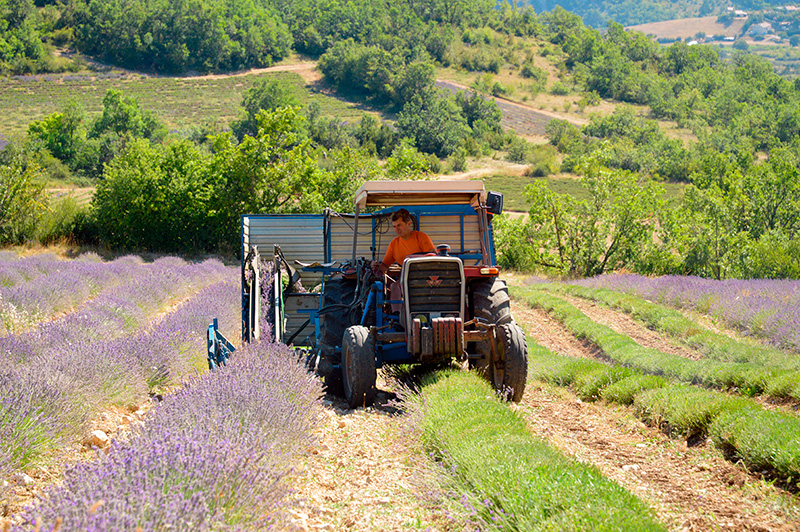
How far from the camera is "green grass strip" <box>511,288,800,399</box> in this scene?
7754mm

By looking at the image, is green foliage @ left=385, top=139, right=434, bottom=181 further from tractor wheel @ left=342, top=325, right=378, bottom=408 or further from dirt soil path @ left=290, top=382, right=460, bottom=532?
dirt soil path @ left=290, top=382, right=460, bottom=532

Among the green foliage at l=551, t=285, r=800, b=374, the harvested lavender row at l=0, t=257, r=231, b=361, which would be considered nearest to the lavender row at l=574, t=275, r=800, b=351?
the green foliage at l=551, t=285, r=800, b=374

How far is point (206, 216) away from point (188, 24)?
8895cm

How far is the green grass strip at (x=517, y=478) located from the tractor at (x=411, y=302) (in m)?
1.03

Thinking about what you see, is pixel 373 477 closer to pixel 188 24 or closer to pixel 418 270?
pixel 418 270

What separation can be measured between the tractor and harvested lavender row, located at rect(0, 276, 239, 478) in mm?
1021

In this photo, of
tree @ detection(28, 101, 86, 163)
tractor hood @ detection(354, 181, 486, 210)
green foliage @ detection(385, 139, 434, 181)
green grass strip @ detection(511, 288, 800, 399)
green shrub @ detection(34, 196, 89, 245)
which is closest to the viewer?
tractor hood @ detection(354, 181, 486, 210)

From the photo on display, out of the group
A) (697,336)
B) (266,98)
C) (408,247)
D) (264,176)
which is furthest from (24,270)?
(266,98)

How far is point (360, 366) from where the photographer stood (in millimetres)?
6449

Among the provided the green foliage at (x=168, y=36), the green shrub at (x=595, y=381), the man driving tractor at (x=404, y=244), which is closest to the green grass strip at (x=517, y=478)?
the man driving tractor at (x=404, y=244)

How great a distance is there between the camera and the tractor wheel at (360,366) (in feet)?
21.2

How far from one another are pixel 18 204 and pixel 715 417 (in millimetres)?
30285

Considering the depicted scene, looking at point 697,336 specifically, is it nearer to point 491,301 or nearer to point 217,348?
point 491,301

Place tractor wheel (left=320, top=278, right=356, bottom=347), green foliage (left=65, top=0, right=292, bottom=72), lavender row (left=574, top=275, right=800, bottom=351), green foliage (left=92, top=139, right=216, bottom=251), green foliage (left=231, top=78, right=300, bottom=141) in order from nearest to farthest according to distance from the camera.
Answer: tractor wheel (left=320, top=278, right=356, bottom=347) → lavender row (left=574, top=275, right=800, bottom=351) → green foliage (left=92, top=139, right=216, bottom=251) → green foliage (left=231, top=78, right=300, bottom=141) → green foliage (left=65, top=0, right=292, bottom=72)
